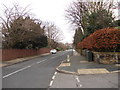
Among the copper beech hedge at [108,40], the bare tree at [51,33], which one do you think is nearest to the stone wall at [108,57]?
the copper beech hedge at [108,40]

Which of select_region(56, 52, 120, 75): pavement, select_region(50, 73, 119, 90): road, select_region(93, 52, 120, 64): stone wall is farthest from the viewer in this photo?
select_region(93, 52, 120, 64): stone wall

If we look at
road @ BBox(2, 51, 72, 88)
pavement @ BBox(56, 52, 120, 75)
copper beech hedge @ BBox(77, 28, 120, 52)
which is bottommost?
road @ BBox(2, 51, 72, 88)

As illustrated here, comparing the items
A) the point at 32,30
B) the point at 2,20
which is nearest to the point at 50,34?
the point at 32,30

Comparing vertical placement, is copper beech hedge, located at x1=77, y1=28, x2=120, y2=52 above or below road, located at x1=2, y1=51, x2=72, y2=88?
above

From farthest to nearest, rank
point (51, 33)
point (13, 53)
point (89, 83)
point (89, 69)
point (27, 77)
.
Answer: point (51, 33) < point (13, 53) < point (89, 69) < point (27, 77) < point (89, 83)


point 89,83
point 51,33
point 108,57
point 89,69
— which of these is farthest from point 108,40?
point 51,33

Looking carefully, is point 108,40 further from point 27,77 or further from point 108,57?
point 27,77

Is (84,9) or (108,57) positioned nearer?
(108,57)

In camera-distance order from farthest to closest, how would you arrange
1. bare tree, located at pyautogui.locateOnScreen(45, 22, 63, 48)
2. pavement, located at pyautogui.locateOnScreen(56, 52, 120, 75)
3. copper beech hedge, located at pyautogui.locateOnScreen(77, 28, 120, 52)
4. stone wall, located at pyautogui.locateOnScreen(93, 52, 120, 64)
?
bare tree, located at pyautogui.locateOnScreen(45, 22, 63, 48) < copper beech hedge, located at pyautogui.locateOnScreen(77, 28, 120, 52) < stone wall, located at pyautogui.locateOnScreen(93, 52, 120, 64) < pavement, located at pyautogui.locateOnScreen(56, 52, 120, 75)

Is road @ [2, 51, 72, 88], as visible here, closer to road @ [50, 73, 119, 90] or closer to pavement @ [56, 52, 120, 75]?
road @ [50, 73, 119, 90]

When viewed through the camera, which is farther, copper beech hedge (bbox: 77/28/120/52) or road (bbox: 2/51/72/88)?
copper beech hedge (bbox: 77/28/120/52)

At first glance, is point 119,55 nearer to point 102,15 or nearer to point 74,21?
point 102,15

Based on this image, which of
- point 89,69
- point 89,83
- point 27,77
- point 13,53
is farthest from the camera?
point 13,53

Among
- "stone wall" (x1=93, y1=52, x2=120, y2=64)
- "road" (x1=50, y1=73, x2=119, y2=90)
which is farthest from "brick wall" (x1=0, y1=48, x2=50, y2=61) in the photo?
"road" (x1=50, y1=73, x2=119, y2=90)
